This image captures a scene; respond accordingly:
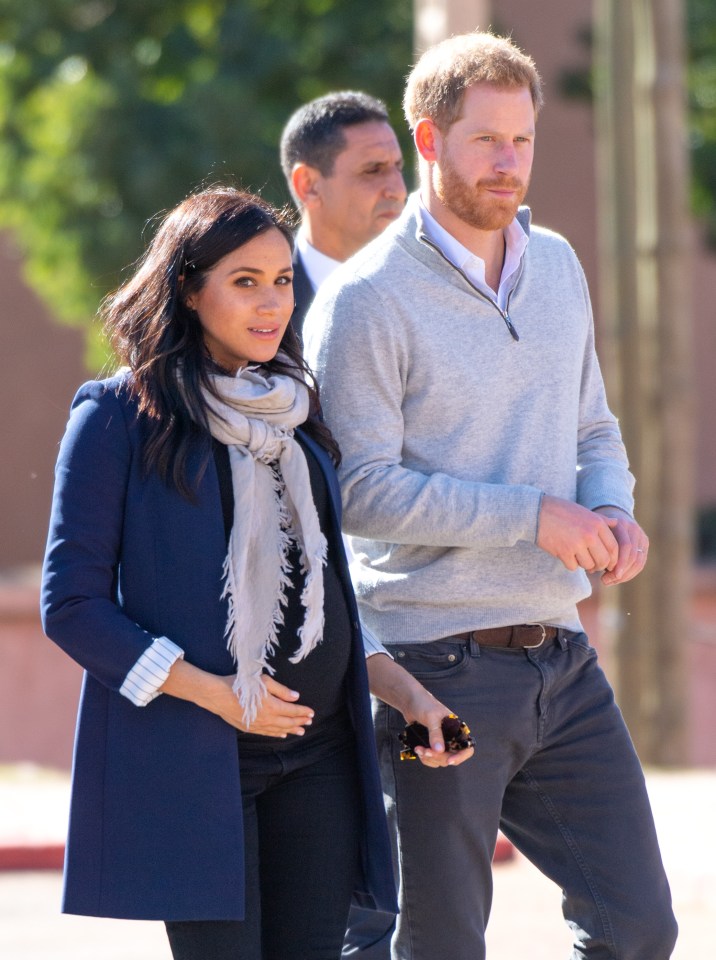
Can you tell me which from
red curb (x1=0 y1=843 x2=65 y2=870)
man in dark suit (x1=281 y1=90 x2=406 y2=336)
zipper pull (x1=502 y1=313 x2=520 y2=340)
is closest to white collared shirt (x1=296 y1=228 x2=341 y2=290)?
man in dark suit (x1=281 y1=90 x2=406 y2=336)

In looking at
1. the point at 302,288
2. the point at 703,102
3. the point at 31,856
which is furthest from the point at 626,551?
the point at 703,102

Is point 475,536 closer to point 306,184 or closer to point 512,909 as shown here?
point 306,184

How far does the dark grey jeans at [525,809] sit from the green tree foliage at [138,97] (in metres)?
8.71

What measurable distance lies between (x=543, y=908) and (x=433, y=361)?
3.02 metres

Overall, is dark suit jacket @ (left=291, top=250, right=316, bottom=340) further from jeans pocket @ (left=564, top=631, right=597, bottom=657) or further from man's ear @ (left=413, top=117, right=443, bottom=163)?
jeans pocket @ (left=564, top=631, right=597, bottom=657)

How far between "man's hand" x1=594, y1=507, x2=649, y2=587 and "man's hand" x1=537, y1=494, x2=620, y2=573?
23 mm

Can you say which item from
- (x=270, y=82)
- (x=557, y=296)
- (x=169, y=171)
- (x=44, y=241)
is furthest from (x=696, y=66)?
(x=557, y=296)

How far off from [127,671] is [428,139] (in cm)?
123

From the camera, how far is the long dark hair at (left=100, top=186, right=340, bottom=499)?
2.70 metres

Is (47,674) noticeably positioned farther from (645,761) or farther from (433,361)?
(433,361)

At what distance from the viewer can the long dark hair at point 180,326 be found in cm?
270

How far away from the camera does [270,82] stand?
40.2ft

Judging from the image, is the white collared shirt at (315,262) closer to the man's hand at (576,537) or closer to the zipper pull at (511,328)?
the zipper pull at (511,328)

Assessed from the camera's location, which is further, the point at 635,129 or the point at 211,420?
the point at 635,129
